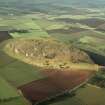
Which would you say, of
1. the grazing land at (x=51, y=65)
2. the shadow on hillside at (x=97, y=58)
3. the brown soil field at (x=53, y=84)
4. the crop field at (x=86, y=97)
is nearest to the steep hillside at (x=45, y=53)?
the grazing land at (x=51, y=65)

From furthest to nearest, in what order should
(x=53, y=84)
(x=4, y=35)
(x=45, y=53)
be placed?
(x=4, y=35)
(x=45, y=53)
(x=53, y=84)

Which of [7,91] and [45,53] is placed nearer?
[7,91]

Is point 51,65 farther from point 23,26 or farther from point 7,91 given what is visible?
point 23,26

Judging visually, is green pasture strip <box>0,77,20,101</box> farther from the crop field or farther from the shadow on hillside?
the shadow on hillside

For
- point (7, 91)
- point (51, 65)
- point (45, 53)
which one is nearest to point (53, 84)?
point (7, 91)

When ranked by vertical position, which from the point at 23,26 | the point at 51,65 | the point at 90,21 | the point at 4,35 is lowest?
the point at 90,21

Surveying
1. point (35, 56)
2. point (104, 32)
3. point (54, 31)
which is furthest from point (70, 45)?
point (104, 32)

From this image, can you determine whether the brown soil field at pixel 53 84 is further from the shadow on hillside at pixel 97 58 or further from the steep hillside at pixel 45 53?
the shadow on hillside at pixel 97 58
